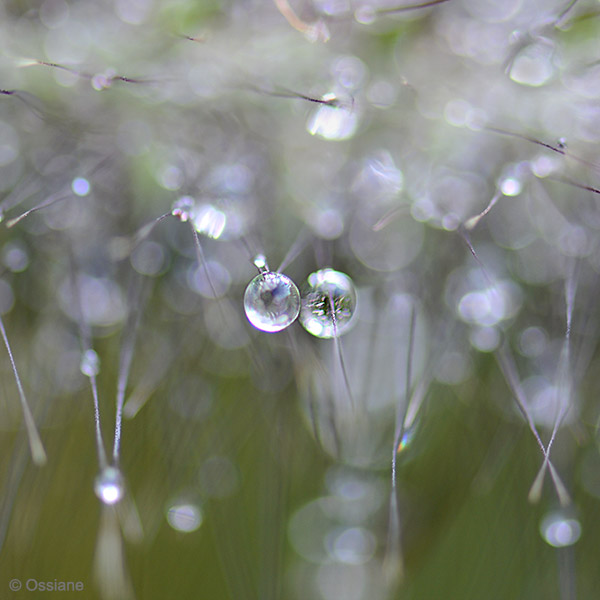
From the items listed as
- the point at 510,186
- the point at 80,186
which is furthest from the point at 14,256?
the point at 510,186

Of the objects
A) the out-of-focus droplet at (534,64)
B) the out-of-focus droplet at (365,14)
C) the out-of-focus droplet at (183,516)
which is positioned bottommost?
the out-of-focus droplet at (183,516)

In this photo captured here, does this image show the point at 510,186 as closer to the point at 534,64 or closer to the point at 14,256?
the point at 534,64

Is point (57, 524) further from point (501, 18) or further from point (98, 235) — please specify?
point (501, 18)

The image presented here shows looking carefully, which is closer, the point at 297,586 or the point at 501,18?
the point at 501,18

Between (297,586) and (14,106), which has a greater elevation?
(14,106)

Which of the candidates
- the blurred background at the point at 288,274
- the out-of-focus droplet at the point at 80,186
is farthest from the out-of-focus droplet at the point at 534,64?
the out-of-focus droplet at the point at 80,186

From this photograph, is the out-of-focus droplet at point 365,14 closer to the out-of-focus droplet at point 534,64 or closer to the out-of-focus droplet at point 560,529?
the out-of-focus droplet at point 534,64

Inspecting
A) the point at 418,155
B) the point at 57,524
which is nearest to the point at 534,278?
the point at 418,155
